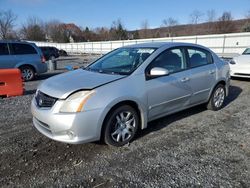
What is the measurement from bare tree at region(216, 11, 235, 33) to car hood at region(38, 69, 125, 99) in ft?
179

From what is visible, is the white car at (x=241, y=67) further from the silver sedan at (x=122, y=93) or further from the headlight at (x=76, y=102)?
the headlight at (x=76, y=102)

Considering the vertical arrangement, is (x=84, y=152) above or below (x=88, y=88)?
below

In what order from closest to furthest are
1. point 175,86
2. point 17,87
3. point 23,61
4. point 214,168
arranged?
point 214,168 < point 175,86 < point 17,87 < point 23,61

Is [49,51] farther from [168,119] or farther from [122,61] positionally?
[168,119]

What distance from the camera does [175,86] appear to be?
400cm

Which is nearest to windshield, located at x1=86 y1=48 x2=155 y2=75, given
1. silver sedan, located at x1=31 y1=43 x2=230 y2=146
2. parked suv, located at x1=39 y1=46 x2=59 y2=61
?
silver sedan, located at x1=31 y1=43 x2=230 y2=146

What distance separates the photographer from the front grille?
3.14m

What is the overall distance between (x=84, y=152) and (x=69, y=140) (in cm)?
42

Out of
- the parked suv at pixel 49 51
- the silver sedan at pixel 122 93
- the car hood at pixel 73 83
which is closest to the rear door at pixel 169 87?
the silver sedan at pixel 122 93

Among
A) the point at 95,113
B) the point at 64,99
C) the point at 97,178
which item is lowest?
the point at 97,178

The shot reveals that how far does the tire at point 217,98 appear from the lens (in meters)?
5.09

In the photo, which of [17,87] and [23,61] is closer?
[17,87]

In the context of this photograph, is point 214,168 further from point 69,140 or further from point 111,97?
point 69,140

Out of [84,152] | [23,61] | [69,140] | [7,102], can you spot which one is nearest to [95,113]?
[69,140]
